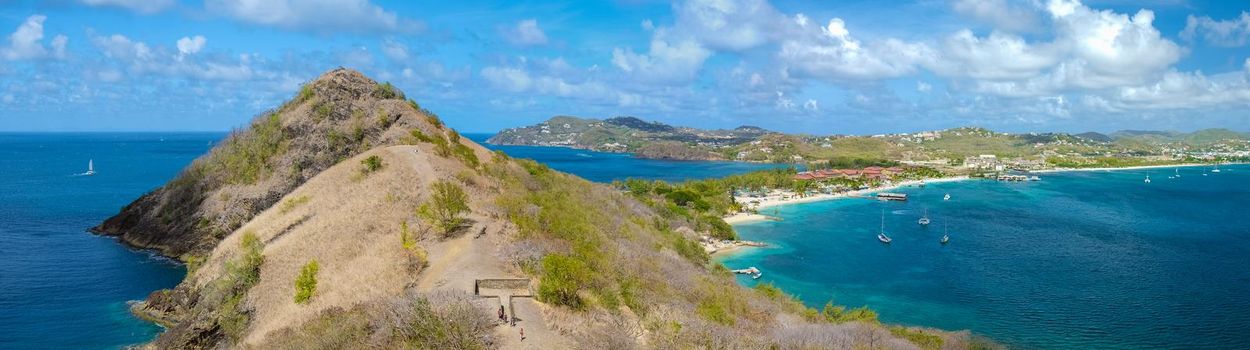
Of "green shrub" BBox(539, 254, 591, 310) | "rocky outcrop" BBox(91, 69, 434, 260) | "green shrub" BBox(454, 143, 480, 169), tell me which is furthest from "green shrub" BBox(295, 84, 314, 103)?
"green shrub" BBox(539, 254, 591, 310)

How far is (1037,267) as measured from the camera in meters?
64.1

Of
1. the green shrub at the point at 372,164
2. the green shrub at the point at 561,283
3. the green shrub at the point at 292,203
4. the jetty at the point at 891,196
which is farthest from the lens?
the jetty at the point at 891,196

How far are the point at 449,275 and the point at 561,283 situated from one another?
171 inches

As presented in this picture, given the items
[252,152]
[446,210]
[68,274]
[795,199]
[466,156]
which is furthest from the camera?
[795,199]

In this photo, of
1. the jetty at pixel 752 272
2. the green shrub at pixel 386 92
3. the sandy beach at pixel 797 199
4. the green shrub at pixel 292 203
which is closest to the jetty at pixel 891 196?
the sandy beach at pixel 797 199

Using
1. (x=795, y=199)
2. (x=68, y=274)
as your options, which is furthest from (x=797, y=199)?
(x=68, y=274)

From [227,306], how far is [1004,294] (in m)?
51.7

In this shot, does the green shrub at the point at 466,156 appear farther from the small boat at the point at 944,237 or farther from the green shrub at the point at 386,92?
the small boat at the point at 944,237

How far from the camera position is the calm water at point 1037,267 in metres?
45.3

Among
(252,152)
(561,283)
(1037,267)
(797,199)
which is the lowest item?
(1037,267)

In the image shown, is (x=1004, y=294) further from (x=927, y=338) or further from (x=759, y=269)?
(x=927, y=338)

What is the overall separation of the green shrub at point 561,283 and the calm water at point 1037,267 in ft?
104

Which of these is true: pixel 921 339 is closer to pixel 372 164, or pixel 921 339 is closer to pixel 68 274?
pixel 372 164

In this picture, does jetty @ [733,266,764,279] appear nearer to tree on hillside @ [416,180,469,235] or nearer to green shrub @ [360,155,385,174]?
green shrub @ [360,155,385,174]
